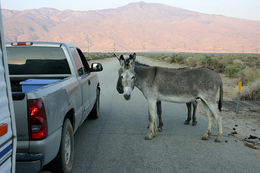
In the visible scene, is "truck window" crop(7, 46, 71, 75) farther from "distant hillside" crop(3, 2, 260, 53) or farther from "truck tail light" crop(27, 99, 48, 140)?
"distant hillside" crop(3, 2, 260, 53)

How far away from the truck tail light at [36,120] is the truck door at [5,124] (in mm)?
481

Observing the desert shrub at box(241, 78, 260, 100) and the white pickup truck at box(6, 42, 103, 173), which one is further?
the desert shrub at box(241, 78, 260, 100)

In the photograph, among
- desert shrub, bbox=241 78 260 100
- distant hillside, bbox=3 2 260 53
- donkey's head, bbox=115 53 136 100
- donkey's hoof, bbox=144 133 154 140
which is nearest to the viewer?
donkey's head, bbox=115 53 136 100

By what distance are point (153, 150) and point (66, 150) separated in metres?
1.79

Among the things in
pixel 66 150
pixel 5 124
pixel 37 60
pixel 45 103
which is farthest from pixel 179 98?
pixel 5 124

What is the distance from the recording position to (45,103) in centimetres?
286

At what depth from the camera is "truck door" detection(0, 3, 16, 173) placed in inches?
82.3

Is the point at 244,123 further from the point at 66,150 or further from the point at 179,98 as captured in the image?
the point at 66,150

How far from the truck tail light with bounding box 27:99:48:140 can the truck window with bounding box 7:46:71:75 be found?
2185 millimetres

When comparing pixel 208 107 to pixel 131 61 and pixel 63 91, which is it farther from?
pixel 63 91

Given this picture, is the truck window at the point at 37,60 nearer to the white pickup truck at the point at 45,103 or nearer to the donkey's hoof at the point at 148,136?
the white pickup truck at the point at 45,103

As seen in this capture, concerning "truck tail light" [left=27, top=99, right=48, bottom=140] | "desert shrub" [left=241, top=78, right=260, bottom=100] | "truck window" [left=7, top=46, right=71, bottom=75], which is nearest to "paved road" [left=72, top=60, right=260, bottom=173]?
"truck tail light" [left=27, top=99, right=48, bottom=140]

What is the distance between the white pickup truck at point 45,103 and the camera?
2.77 meters

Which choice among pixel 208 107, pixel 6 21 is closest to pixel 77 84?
pixel 208 107
